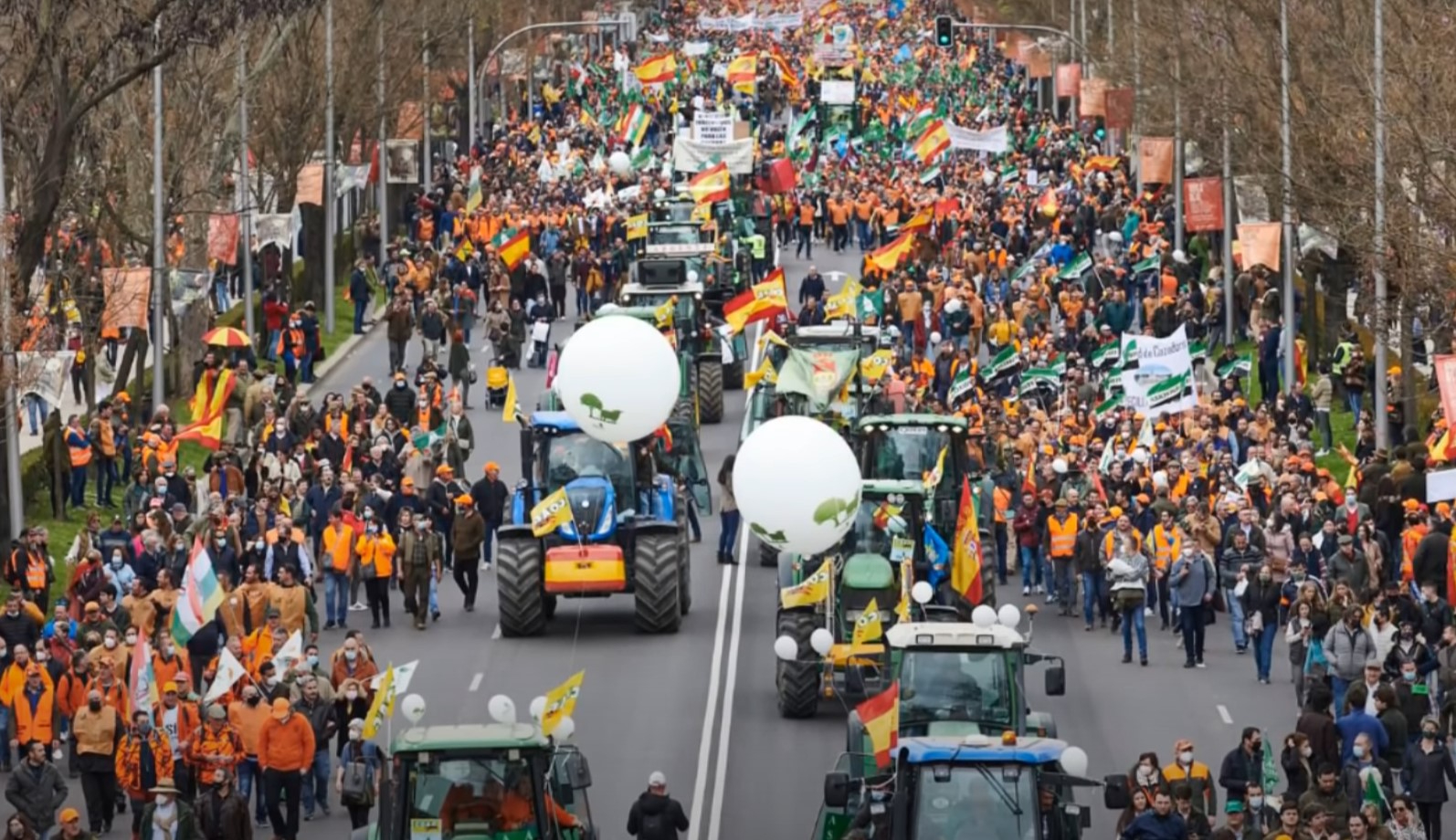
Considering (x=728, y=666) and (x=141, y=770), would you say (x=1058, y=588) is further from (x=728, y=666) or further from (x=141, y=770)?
(x=141, y=770)

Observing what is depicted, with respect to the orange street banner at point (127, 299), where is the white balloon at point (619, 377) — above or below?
below

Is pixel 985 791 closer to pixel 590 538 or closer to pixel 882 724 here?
pixel 882 724

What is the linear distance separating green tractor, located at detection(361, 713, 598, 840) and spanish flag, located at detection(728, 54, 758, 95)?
74.9 m

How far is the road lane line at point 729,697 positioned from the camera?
2983 centimetres

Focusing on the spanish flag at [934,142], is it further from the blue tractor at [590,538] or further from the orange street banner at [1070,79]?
the blue tractor at [590,538]

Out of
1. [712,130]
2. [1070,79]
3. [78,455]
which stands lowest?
[78,455]

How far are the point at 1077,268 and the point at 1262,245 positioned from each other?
722 cm

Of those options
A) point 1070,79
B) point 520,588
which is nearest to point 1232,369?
point 520,588

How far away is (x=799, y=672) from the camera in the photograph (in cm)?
3228

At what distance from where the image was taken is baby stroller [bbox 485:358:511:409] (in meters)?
52.6

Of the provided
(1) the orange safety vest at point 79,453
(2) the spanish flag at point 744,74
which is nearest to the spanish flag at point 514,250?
(1) the orange safety vest at point 79,453

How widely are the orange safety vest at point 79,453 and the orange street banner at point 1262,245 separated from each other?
1706 cm

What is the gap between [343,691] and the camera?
30047 mm

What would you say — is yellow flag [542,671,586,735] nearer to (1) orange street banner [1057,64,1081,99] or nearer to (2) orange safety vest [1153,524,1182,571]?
(2) orange safety vest [1153,524,1182,571]
